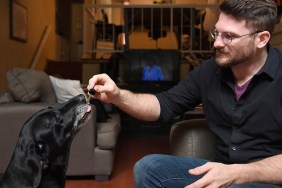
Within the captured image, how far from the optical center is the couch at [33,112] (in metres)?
2.75

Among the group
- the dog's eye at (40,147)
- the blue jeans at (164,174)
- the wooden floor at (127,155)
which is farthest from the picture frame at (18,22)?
the blue jeans at (164,174)

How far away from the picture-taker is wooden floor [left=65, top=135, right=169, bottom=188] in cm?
283

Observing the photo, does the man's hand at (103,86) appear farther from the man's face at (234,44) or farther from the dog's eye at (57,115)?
the man's face at (234,44)

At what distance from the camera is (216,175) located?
1.13m

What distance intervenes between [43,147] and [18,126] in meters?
1.39

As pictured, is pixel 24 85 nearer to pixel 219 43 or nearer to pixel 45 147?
pixel 45 147

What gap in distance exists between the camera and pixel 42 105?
108 inches

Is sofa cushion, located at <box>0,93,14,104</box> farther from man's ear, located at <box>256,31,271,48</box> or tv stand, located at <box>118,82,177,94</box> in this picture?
tv stand, located at <box>118,82,177,94</box>

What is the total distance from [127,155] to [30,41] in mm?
3776

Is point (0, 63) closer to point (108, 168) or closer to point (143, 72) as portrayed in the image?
point (143, 72)

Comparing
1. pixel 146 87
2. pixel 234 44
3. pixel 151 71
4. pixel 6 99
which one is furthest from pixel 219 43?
pixel 151 71

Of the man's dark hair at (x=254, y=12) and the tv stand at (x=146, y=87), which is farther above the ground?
the man's dark hair at (x=254, y=12)

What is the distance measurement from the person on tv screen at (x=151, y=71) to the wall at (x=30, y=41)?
206 cm

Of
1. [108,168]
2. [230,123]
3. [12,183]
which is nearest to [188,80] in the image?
[230,123]
